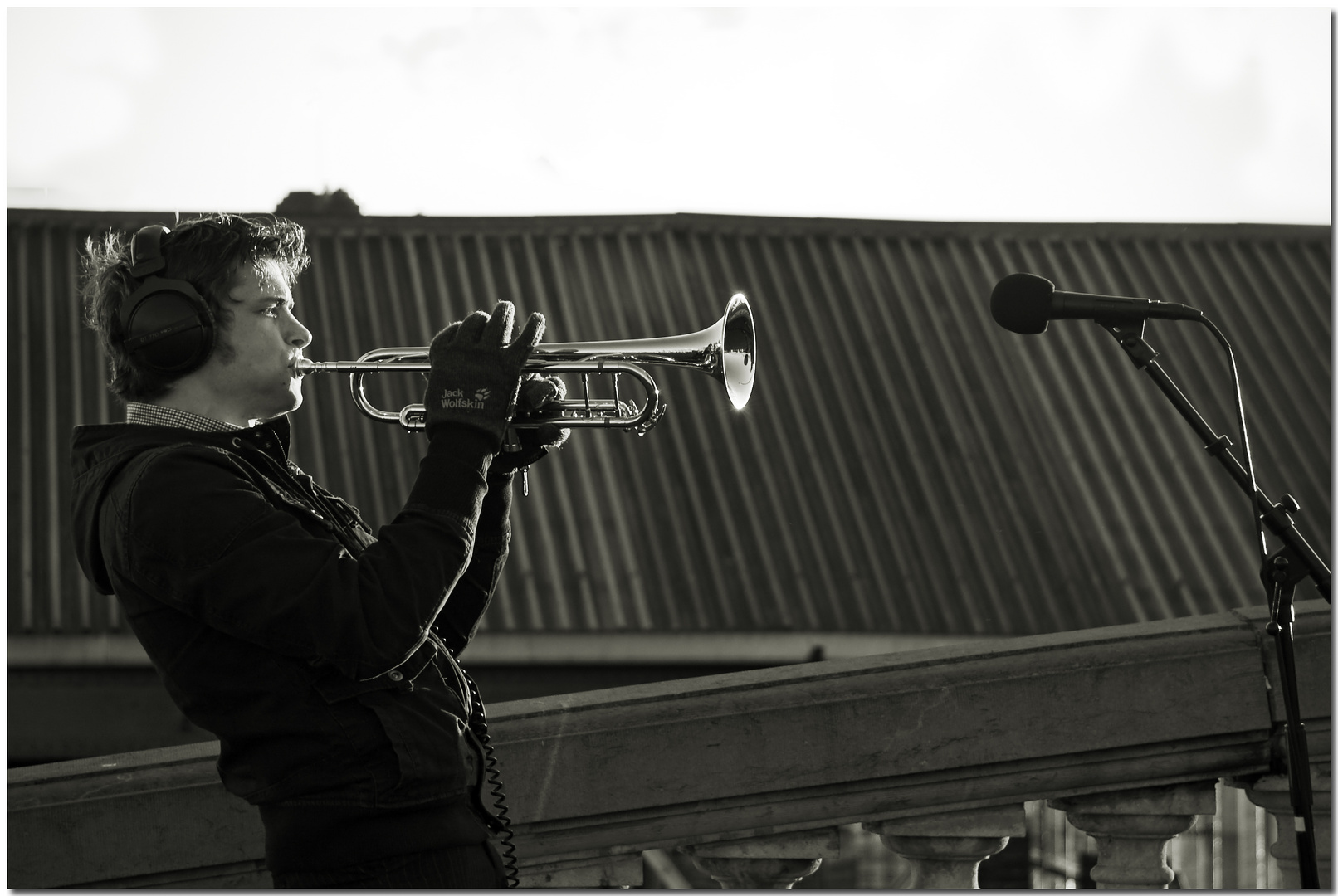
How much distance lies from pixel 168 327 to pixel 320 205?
542 cm

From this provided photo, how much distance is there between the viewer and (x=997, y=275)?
7.64 m

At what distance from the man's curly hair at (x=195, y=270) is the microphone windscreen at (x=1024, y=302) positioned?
1319 mm

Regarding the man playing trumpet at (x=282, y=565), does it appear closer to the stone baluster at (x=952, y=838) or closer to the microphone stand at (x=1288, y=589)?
the stone baluster at (x=952, y=838)

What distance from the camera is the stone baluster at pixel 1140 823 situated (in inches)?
98.8

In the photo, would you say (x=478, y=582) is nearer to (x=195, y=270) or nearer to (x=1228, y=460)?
(x=195, y=270)

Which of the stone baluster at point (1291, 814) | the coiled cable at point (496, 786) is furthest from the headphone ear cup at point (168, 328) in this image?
the stone baluster at point (1291, 814)

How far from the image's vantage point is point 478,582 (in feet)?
8.32

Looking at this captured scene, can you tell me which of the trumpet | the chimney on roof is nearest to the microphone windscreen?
the trumpet

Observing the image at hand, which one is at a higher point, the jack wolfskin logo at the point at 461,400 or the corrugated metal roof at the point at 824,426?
the corrugated metal roof at the point at 824,426

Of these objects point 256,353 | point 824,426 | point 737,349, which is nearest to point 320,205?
point 824,426

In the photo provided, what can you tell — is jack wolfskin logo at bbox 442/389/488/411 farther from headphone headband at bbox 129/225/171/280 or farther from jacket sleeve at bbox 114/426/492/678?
headphone headband at bbox 129/225/171/280

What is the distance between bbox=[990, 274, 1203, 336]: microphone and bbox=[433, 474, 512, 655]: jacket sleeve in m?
1.02

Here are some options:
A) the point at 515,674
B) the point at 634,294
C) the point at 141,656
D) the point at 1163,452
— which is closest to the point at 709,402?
the point at 634,294

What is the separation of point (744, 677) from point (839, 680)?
182 mm
